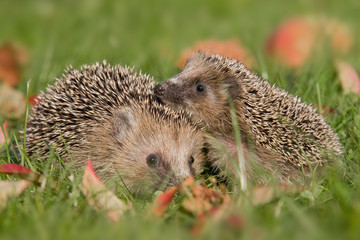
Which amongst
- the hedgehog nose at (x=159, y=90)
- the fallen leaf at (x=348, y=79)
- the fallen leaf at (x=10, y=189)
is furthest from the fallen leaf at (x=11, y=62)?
the fallen leaf at (x=348, y=79)

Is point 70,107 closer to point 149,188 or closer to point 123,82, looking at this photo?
point 123,82

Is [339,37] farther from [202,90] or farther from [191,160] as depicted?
[191,160]

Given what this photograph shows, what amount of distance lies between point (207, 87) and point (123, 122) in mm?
821

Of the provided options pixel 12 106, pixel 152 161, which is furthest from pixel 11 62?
pixel 152 161

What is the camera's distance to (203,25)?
1166cm

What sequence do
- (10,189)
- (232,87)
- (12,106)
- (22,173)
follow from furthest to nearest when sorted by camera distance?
(12,106), (232,87), (22,173), (10,189)

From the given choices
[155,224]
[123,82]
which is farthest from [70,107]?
[155,224]

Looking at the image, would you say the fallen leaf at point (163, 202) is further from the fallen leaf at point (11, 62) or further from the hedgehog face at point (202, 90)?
the fallen leaf at point (11, 62)

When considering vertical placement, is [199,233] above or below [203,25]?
below

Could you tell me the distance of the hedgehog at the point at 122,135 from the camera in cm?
430

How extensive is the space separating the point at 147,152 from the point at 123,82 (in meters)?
0.69

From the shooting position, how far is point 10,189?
10.6 feet

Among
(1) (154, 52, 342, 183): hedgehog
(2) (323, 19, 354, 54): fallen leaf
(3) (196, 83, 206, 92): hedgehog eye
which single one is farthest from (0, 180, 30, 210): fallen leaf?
(2) (323, 19, 354, 54): fallen leaf

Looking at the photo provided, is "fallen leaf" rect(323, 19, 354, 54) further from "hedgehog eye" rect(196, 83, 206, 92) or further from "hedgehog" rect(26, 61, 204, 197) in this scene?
"hedgehog" rect(26, 61, 204, 197)
